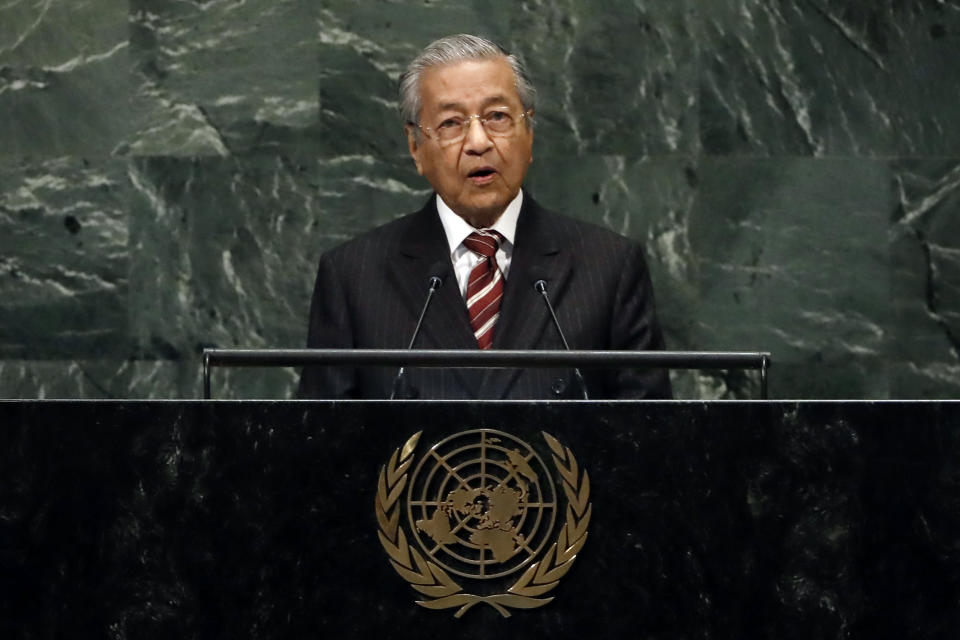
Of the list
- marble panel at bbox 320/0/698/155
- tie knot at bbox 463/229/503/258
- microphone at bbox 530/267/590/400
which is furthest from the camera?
marble panel at bbox 320/0/698/155

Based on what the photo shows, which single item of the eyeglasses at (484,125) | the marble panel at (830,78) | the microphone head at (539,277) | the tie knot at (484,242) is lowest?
the marble panel at (830,78)

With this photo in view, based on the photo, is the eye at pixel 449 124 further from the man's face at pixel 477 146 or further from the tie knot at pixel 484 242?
the tie knot at pixel 484 242

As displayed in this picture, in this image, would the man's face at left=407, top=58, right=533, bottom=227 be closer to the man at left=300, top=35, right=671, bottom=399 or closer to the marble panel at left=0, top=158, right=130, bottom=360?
the man at left=300, top=35, right=671, bottom=399

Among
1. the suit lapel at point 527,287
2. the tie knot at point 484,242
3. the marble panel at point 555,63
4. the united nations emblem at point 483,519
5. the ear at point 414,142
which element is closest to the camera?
the united nations emblem at point 483,519

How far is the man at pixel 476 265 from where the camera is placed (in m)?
3.50

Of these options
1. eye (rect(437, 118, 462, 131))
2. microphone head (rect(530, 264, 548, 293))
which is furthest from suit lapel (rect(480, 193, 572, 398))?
eye (rect(437, 118, 462, 131))

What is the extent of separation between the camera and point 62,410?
270 cm

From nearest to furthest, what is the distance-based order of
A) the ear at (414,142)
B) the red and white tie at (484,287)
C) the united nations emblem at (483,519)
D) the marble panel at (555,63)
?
1. the united nations emblem at (483,519)
2. the red and white tie at (484,287)
3. the ear at (414,142)
4. the marble panel at (555,63)

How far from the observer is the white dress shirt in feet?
12.0

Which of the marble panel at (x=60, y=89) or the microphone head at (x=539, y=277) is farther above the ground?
the microphone head at (x=539, y=277)

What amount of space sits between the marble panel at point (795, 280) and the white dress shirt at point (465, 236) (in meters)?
1.47

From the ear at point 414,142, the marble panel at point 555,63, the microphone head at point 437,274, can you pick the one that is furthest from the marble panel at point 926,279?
the microphone head at point 437,274

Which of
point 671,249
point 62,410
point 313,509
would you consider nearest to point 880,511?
point 313,509

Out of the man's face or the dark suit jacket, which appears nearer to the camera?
the dark suit jacket
